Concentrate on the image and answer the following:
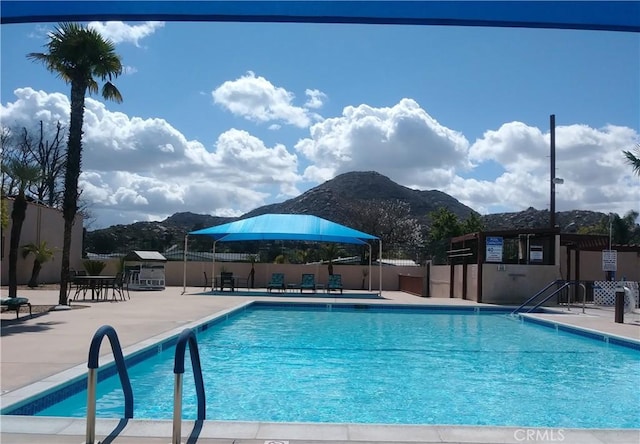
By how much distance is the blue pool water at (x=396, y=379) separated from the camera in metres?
6.29

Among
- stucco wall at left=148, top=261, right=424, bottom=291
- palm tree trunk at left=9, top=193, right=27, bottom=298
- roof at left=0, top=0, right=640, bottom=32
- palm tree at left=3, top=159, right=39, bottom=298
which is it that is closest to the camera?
roof at left=0, top=0, right=640, bottom=32

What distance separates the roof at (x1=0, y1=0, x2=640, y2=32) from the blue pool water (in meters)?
3.59

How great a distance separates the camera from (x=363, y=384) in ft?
24.8

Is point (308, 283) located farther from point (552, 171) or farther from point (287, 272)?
point (552, 171)

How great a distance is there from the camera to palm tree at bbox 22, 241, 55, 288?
21344mm

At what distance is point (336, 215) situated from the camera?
225ft

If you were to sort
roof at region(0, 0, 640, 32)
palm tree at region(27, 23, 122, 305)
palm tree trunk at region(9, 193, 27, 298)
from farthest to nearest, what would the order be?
palm tree at region(27, 23, 122, 305) < palm tree trunk at region(9, 193, 27, 298) < roof at region(0, 0, 640, 32)

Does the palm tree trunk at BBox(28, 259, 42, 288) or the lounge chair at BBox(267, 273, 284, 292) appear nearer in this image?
the palm tree trunk at BBox(28, 259, 42, 288)

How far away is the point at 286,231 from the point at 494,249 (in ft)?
25.4

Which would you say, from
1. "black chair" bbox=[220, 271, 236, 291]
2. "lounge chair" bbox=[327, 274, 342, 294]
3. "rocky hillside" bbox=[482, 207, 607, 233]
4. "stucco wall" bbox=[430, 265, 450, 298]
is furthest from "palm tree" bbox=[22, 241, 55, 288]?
"rocky hillside" bbox=[482, 207, 607, 233]

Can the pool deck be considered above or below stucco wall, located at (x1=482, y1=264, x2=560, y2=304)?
below

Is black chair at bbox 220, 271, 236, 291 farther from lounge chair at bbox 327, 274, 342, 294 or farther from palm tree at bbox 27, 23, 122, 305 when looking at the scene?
palm tree at bbox 27, 23, 122, 305

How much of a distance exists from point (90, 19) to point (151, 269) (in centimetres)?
2037

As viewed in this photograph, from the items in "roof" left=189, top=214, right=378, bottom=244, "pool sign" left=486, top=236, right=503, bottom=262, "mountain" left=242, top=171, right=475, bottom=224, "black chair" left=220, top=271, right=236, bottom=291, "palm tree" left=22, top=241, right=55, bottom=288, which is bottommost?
"black chair" left=220, top=271, right=236, bottom=291
